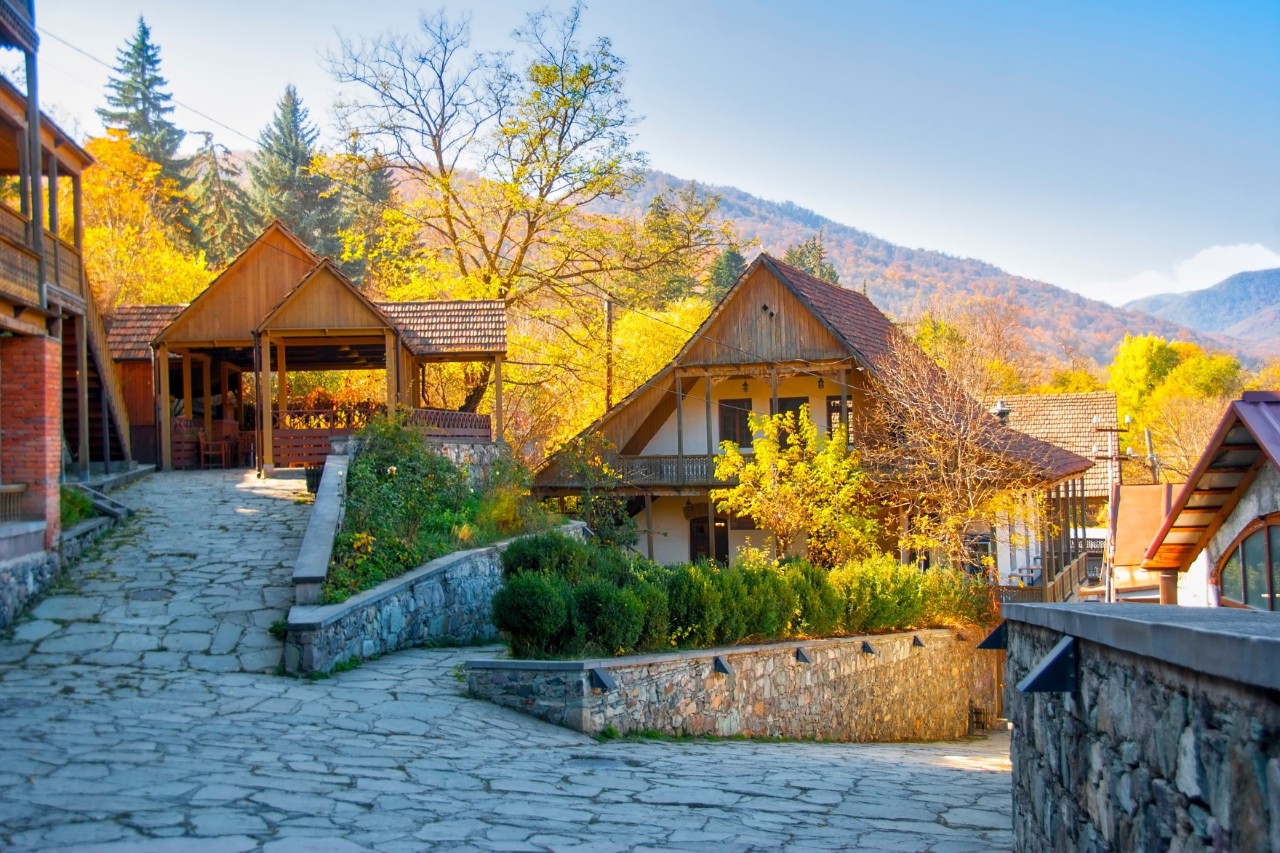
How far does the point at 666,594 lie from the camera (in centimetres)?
1319

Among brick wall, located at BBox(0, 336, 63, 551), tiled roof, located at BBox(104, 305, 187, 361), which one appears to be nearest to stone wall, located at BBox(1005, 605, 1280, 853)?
brick wall, located at BBox(0, 336, 63, 551)

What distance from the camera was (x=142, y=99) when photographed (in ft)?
195

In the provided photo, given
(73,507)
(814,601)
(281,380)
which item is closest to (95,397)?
(281,380)

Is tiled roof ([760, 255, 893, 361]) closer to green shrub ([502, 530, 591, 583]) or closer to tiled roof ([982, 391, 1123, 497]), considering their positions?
tiled roof ([982, 391, 1123, 497])

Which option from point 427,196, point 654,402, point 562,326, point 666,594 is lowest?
point 666,594

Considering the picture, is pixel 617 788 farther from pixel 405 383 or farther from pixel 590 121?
pixel 590 121

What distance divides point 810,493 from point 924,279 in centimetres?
12935

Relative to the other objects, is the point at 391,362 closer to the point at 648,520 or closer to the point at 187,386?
the point at 187,386

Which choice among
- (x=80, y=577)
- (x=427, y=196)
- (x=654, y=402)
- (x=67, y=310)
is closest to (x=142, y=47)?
(x=427, y=196)

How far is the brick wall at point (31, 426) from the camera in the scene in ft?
42.8

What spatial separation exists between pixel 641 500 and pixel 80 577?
18.1m

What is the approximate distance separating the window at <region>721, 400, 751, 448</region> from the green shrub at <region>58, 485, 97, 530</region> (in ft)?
56.7

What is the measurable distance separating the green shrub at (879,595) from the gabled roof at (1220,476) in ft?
12.2

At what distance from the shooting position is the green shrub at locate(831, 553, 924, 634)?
17578 millimetres
